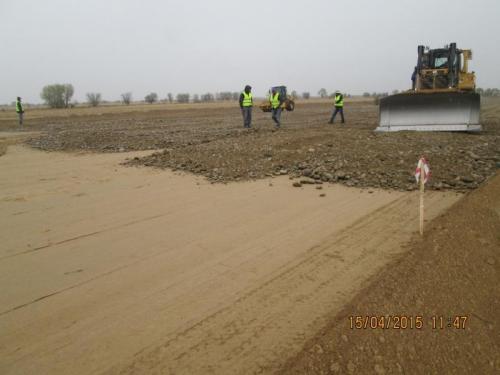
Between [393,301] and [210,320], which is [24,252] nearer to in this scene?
[210,320]

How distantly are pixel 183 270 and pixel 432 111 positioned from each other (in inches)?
471

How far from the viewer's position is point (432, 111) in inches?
484

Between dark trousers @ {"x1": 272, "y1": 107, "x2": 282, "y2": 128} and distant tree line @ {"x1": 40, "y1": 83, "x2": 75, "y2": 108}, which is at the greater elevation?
distant tree line @ {"x1": 40, "y1": 83, "x2": 75, "y2": 108}

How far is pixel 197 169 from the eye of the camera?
27.5 ft

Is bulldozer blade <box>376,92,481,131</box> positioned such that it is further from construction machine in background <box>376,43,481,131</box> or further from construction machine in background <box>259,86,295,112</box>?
construction machine in background <box>259,86,295,112</box>

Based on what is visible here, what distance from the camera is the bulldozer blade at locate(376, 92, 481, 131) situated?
11812 millimetres

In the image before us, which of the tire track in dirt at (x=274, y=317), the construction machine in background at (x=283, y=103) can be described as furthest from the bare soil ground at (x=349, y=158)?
the construction machine in background at (x=283, y=103)

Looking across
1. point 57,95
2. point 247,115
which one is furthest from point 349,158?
point 57,95

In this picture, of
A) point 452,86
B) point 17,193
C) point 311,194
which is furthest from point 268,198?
point 452,86

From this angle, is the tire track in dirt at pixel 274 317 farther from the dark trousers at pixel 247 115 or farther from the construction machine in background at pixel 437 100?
the dark trousers at pixel 247 115

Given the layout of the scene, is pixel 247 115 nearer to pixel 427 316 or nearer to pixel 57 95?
pixel 427 316

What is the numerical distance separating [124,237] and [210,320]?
7.70 ft

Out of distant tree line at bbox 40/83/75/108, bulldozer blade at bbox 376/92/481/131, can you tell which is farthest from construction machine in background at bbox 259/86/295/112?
distant tree line at bbox 40/83/75/108

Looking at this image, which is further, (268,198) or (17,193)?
(17,193)
